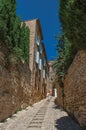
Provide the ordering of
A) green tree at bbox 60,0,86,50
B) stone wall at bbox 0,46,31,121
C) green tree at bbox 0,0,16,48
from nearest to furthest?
1. green tree at bbox 60,0,86,50
2. stone wall at bbox 0,46,31,121
3. green tree at bbox 0,0,16,48

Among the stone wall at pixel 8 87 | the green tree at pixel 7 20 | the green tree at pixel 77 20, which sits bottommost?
the stone wall at pixel 8 87

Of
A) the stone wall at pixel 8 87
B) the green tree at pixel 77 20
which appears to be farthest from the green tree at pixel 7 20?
the green tree at pixel 77 20

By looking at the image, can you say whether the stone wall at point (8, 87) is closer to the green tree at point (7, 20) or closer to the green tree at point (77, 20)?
the green tree at point (7, 20)

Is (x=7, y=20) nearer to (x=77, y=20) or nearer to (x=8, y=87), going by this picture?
(x=8, y=87)

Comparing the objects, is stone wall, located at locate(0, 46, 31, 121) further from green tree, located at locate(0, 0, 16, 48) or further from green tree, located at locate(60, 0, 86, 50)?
green tree, located at locate(60, 0, 86, 50)

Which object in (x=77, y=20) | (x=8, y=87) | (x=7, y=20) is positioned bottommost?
(x=8, y=87)

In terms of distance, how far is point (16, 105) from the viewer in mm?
10883

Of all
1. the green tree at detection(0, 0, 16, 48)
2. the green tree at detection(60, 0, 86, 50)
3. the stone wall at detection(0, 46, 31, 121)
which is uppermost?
the green tree at detection(0, 0, 16, 48)

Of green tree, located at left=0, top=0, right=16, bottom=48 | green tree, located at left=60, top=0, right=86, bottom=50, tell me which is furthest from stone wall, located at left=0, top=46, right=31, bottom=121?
green tree, located at left=60, top=0, right=86, bottom=50

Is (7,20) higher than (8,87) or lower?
higher

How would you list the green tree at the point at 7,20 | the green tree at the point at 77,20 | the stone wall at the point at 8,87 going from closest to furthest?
1. the green tree at the point at 77,20
2. the stone wall at the point at 8,87
3. the green tree at the point at 7,20

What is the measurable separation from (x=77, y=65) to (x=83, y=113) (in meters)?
1.82

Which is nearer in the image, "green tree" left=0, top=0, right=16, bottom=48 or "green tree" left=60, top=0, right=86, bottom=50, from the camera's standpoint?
"green tree" left=60, top=0, right=86, bottom=50

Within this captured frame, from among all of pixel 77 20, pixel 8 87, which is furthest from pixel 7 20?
→ pixel 77 20
